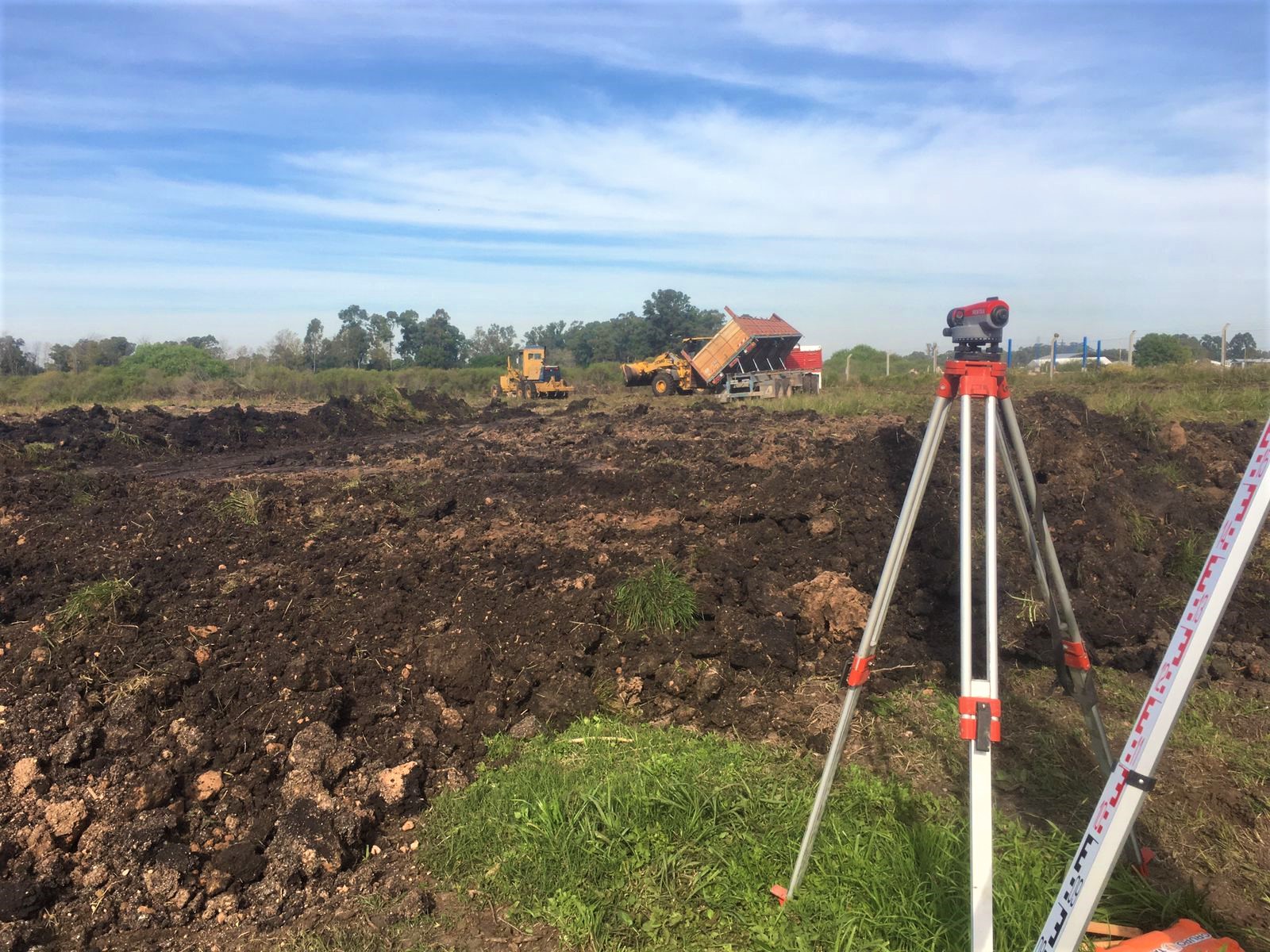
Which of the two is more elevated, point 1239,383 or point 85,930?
point 1239,383

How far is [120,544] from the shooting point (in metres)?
7.19

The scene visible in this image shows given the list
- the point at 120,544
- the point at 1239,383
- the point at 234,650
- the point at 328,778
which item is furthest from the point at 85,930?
the point at 1239,383

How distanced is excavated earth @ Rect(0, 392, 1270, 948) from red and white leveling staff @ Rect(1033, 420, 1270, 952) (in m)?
2.33

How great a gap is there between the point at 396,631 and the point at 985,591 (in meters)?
3.85

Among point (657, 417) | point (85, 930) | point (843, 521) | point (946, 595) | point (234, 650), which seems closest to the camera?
point (85, 930)

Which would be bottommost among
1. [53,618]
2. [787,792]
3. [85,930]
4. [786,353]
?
[85,930]

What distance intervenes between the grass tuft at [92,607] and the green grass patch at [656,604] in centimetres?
299

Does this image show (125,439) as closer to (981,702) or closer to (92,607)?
(92,607)

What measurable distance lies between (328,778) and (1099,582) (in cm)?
502

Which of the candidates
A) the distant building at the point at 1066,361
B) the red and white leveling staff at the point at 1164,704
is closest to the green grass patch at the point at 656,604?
the red and white leveling staff at the point at 1164,704

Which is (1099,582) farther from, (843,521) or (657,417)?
(657,417)

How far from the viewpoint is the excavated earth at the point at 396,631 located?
3.53 meters

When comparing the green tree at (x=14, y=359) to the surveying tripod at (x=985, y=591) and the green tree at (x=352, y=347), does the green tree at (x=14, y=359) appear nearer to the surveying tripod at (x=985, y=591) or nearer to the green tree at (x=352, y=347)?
the green tree at (x=352, y=347)

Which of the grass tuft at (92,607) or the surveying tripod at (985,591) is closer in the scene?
the surveying tripod at (985,591)
